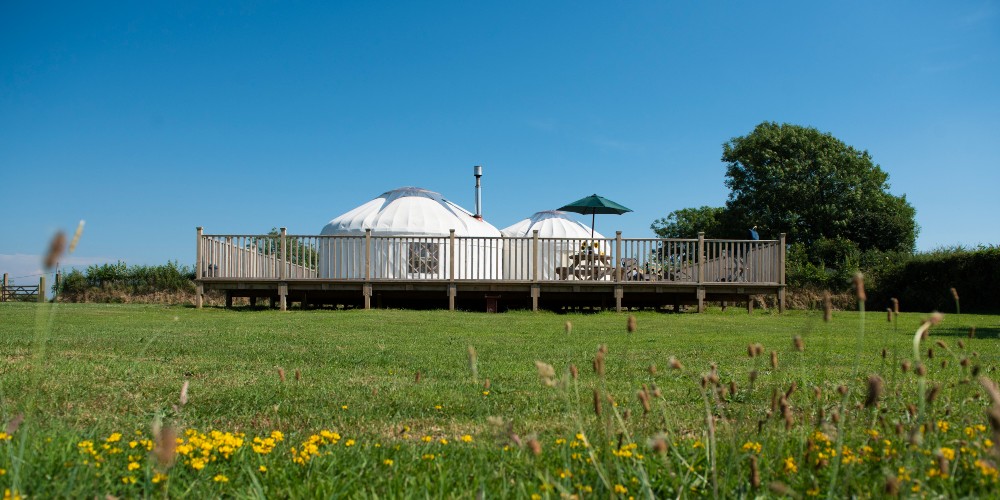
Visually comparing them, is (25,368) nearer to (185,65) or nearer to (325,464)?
(325,464)

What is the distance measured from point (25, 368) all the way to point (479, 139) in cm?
2204

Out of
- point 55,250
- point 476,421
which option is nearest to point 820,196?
point 476,421

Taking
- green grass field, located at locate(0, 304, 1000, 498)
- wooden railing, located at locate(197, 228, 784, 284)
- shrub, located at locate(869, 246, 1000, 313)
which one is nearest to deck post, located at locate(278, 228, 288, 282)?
wooden railing, located at locate(197, 228, 784, 284)

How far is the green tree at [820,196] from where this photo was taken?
3500 centimetres

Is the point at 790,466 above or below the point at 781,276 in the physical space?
below

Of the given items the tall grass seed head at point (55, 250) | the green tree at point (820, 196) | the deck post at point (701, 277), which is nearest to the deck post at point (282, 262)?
the deck post at point (701, 277)

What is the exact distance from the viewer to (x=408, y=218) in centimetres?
2102

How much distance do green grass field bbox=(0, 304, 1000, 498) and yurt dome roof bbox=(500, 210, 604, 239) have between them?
1741 centimetres

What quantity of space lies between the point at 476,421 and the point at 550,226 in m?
22.2

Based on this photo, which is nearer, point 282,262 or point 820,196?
point 282,262

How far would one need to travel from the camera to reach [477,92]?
23.7 m

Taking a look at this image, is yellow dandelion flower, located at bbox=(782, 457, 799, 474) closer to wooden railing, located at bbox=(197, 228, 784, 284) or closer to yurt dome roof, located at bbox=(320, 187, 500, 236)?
wooden railing, located at bbox=(197, 228, 784, 284)

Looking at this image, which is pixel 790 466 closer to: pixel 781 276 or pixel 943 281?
pixel 781 276

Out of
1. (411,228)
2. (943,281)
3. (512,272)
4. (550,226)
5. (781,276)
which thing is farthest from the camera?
(550,226)
